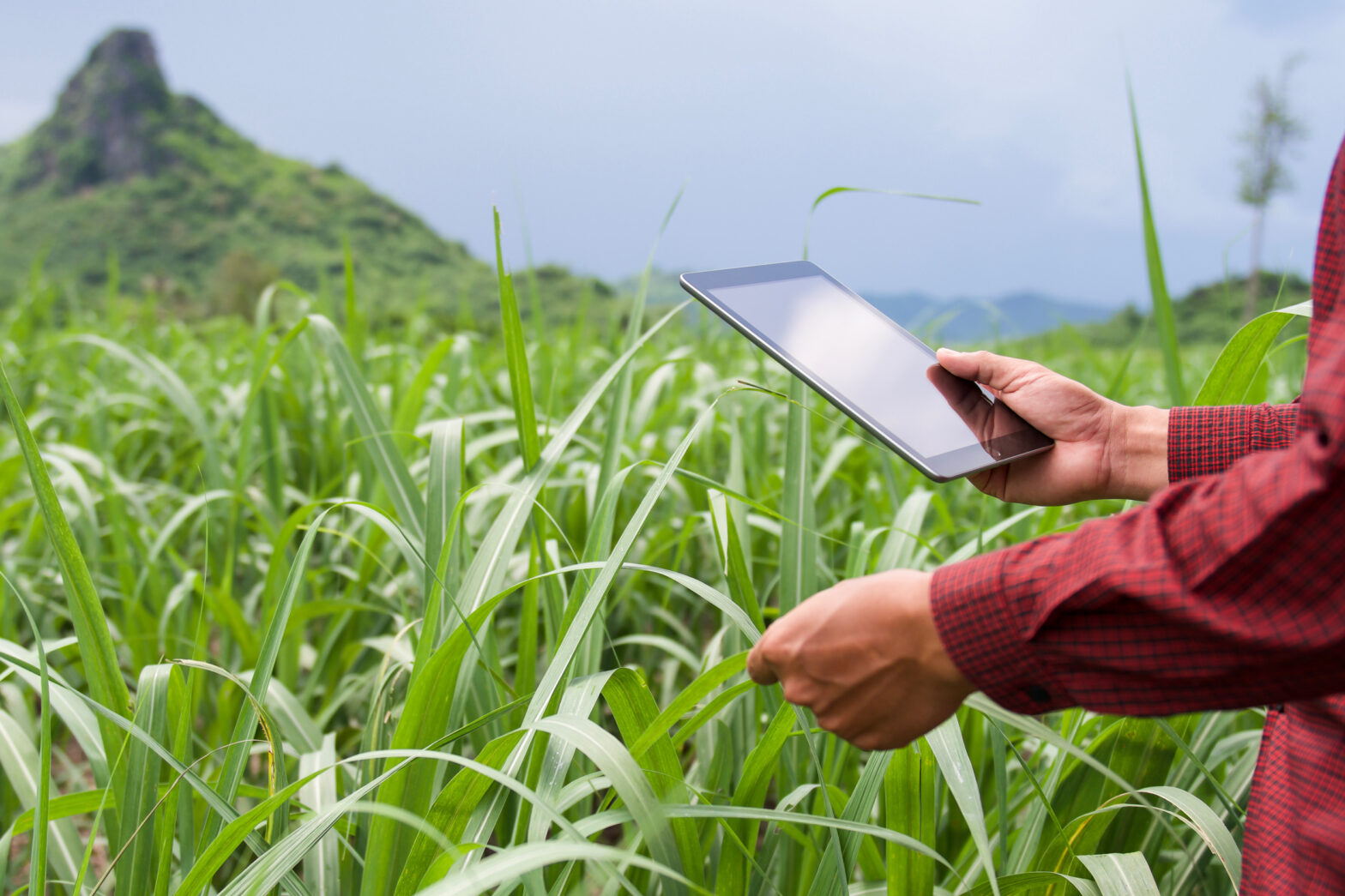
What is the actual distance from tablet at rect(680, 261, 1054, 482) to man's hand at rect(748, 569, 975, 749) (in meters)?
0.18

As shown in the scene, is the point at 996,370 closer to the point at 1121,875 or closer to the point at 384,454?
the point at 1121,875

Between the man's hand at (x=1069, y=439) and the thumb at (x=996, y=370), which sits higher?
the thumb at (x=996, y=370)

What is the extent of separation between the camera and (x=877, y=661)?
1.48 feet

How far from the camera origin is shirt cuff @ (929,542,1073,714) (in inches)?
16.4

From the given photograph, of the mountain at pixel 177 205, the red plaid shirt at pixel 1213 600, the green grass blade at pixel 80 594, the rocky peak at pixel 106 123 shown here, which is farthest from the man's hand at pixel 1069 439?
the rocky peak at pixel 106 123

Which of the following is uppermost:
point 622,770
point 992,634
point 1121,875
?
point 992,634

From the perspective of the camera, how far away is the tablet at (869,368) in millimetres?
646

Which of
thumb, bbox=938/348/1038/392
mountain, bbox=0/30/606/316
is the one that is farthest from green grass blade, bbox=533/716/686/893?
mountain, bbox=0/30/606/316

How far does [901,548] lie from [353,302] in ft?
3.21

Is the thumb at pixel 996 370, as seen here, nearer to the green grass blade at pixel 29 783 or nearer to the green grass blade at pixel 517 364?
the green grass blade at pixel 517 364

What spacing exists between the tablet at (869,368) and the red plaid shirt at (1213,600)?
0.65 feet

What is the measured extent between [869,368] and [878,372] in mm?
11

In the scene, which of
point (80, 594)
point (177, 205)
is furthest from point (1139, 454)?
point (177, 205)

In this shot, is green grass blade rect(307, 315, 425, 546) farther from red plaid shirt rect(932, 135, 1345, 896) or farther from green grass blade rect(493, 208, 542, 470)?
red plaid shirt rect(932, 135, 1345, 896)
